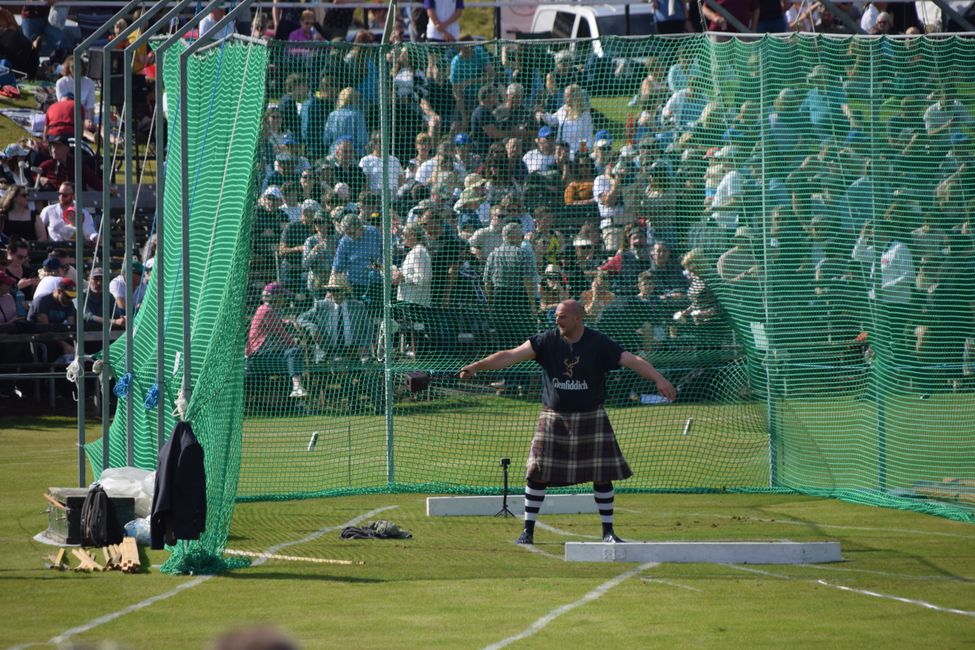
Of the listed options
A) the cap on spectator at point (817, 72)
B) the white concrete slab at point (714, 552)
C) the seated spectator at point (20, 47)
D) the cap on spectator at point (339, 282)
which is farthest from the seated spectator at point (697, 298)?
the seated spectator at point (20, 47)

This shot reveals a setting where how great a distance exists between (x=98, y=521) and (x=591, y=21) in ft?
49.7

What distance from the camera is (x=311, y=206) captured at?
11.7 m

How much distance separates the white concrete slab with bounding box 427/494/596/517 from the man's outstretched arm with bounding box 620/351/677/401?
1.71 meters

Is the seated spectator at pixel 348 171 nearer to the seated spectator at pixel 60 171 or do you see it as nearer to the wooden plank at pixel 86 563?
the wooden plank at pixel 86 563

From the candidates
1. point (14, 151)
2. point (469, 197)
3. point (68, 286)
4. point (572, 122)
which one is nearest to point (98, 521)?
point (469, 197)

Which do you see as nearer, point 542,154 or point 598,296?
point 542,154

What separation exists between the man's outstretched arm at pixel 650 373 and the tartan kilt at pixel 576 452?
1.26 ft

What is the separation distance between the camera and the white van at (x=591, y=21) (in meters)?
22.6

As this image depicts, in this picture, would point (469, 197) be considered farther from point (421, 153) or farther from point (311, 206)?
point (311, 206)

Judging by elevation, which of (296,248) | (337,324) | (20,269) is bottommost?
(337,324)

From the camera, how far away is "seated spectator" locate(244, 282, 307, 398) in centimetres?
1179

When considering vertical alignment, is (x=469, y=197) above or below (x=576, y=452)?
above

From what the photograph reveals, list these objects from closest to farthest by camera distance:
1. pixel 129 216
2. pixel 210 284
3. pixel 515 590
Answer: pixel 515 590
pixel 129 216
pixel 210 284

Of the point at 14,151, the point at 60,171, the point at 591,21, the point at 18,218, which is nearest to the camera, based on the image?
the point at 18,218
